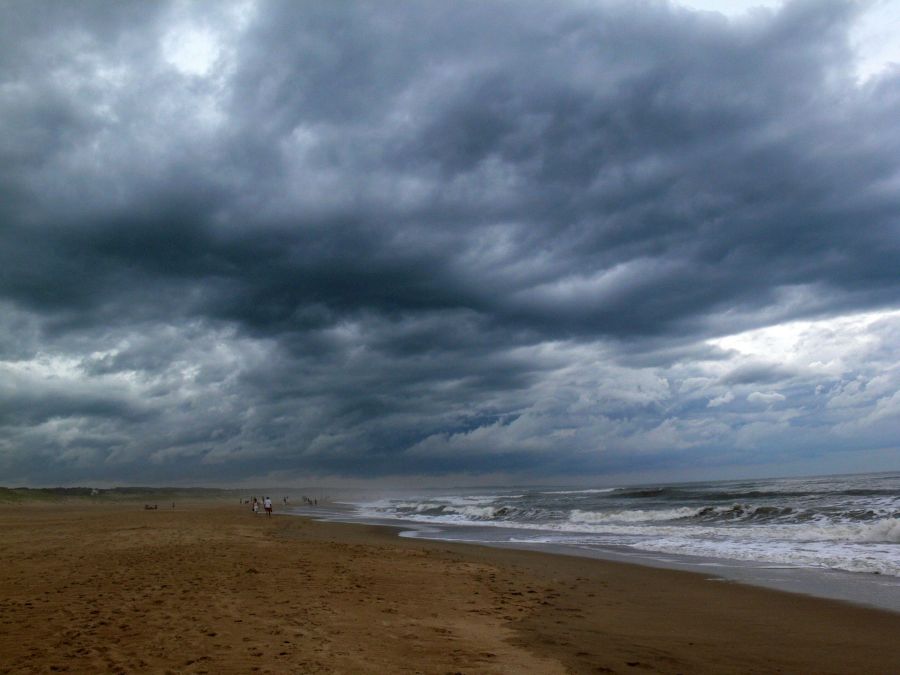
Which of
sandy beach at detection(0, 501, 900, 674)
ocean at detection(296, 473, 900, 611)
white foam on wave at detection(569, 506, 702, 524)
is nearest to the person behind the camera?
sandy beach at detection(0, 501, 900, 674)

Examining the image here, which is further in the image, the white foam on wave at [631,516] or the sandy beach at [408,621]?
the white foam on wave at [631,516]

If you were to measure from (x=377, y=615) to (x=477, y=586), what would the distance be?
3.90 meters

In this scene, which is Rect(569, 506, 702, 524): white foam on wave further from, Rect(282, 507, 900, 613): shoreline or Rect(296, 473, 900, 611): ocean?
Rect(282, 507, 900, 613): shoreline

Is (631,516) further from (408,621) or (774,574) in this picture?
(408,621)

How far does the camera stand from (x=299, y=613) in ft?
30.8

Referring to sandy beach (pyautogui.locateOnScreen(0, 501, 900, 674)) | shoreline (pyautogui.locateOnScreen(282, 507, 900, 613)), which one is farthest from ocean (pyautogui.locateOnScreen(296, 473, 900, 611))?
sandy beach (pyautogui.locateOnScreen(0, 501, 900, 674))

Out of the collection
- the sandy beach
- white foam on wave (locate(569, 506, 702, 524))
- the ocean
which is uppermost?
the sandy beach

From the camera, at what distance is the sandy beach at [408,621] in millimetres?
7133

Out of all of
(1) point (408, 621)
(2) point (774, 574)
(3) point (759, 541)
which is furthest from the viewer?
(3) point (759, 541)

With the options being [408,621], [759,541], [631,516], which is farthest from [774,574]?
[631,516]

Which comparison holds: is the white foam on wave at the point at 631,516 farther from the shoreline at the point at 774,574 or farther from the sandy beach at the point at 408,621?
the sandy beach at the point at 408,621

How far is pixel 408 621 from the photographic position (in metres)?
9.23

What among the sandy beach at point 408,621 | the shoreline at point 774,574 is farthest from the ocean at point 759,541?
the sandy beach at point 408,621

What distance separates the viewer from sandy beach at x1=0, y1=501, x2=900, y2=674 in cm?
713
